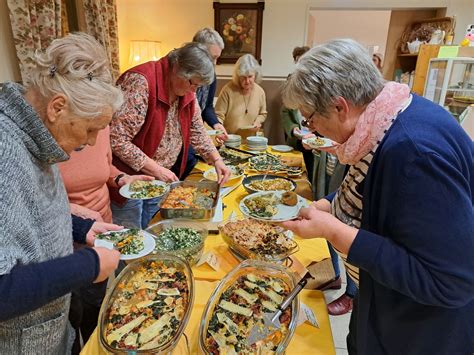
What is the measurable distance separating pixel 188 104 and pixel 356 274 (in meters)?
1.38

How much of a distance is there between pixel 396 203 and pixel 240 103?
9.43 ft

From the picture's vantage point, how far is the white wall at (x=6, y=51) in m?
2.07

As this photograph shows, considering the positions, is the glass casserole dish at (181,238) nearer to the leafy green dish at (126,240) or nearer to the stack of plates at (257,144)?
the leafy green dish at (126,240)

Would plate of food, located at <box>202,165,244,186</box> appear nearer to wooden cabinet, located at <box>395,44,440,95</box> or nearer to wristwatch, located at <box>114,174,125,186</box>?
wristwatch, located at <box>114,174,125,186</box>

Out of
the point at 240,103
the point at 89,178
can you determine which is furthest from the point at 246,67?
the point at 89,178

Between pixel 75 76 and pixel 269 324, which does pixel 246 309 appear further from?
pixel 75 76

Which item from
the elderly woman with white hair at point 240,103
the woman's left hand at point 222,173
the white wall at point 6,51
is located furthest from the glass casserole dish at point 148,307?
the elderly woman with white hair at point 240,103

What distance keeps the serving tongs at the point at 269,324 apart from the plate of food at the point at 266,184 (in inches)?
38.2

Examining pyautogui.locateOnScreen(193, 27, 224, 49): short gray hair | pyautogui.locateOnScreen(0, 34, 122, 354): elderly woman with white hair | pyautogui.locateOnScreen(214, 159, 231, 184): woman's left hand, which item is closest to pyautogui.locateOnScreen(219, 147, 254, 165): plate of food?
pyautogui.locateOnScreen(214, 159, 231, 184): woman's left hand

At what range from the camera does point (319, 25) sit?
23.4 feet

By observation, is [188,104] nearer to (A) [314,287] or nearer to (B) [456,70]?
(A) [314,287]

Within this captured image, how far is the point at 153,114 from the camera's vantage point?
5.64 ft

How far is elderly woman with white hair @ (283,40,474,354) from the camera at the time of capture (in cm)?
68

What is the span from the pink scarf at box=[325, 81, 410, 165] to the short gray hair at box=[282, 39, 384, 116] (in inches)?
1.3
